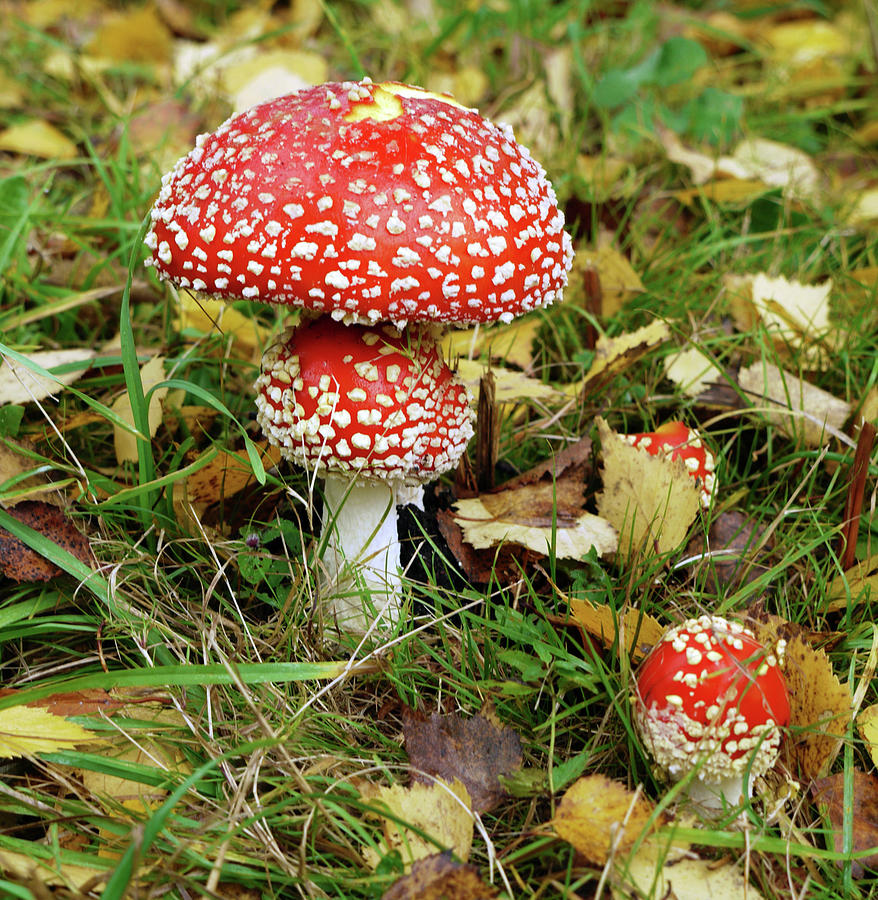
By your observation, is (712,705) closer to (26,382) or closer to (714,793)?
(714,793)

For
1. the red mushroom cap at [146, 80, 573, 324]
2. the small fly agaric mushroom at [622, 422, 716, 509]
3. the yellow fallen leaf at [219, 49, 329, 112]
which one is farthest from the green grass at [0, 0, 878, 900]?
the yellow fallen leaf at [219, 49, 329, 112]

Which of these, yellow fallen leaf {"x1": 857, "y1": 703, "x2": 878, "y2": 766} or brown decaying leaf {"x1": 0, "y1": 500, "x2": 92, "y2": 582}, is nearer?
yellow fallen leaf {"x1": 857, "y1": 703, "x2": 878, "y2": 766}

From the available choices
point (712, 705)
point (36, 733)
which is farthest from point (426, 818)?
point (36, 733)

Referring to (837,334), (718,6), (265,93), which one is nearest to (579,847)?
(837,334)

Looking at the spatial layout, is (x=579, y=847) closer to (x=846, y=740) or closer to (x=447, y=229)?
(x=846, y=740)

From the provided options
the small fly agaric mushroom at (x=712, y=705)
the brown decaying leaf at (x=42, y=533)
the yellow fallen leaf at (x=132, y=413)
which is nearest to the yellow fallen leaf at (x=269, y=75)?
the yellow fallen leaf at (x=132, y=413)

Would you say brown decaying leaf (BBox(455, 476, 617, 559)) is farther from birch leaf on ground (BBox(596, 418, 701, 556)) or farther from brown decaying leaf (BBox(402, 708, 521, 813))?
brown decaying leaf (BBox(402, 708, 521, 813))
